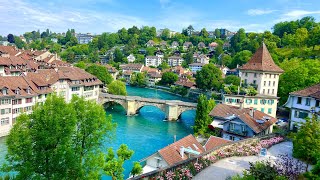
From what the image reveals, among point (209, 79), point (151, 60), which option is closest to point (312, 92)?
point (209, 79)

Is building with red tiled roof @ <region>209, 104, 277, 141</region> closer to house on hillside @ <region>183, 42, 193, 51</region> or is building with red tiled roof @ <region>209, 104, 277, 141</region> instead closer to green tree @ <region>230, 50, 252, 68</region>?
green tree @ <region>230, 50, 252, 68</region>

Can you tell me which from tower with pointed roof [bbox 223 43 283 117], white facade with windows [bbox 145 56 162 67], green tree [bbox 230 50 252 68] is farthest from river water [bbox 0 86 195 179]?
white facade with windows [bbox 145 56 162 67]

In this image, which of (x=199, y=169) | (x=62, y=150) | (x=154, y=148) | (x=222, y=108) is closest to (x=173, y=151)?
(x=199, y=169)

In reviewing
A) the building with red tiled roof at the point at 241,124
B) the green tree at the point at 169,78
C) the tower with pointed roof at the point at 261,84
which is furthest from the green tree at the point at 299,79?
the green tree at the point at 169,78

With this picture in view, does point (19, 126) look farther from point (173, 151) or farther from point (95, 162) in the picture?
point (173, 151)

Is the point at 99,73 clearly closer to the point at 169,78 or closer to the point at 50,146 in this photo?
the point at 169,78

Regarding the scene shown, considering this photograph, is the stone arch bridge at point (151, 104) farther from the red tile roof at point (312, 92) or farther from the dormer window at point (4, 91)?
the red tile roof at point (312, 92)
